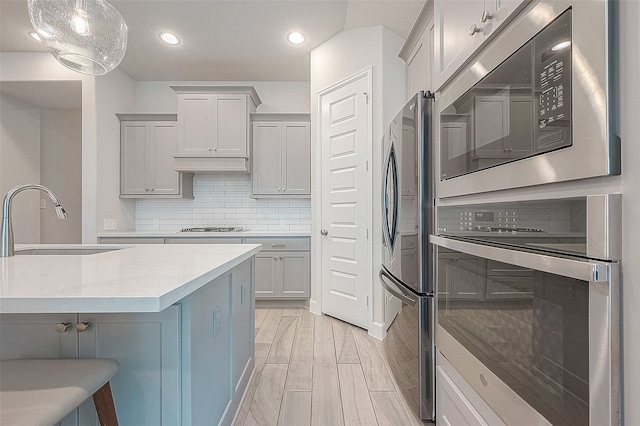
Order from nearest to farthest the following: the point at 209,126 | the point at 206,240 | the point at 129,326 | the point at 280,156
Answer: the point at 129,326, the point at 206,240, the point at 209,126, the point at 280,156

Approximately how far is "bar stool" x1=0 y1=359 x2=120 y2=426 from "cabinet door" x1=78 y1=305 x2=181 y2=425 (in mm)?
68

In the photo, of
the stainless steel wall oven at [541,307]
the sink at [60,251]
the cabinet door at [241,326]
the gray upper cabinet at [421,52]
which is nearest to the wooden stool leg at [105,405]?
the cabinet door at [241,326]

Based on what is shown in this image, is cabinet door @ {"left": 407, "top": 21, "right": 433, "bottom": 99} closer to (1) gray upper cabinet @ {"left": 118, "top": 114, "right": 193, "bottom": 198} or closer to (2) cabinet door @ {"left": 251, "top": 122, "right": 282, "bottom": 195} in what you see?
(2) cabinet door @ {"left": 251, "top": 122, "right": 282, "bottom": 195}

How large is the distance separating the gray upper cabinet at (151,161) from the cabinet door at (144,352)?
336 centimetres

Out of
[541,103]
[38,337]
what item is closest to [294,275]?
[38,337]

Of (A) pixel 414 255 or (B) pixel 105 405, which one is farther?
(A) pixel 414 255

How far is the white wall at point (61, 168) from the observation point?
4.79m

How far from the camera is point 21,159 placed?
14.6ft

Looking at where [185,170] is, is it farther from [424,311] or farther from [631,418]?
[631,418]

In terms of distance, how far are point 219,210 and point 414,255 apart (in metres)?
3.32

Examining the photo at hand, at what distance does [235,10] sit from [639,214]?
329 centimetres

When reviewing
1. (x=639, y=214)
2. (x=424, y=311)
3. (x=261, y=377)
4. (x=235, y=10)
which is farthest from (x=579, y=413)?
(x=235, y=10)

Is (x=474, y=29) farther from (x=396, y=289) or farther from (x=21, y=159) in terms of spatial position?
(x=21, y=159)

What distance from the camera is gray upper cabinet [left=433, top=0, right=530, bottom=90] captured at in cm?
92
